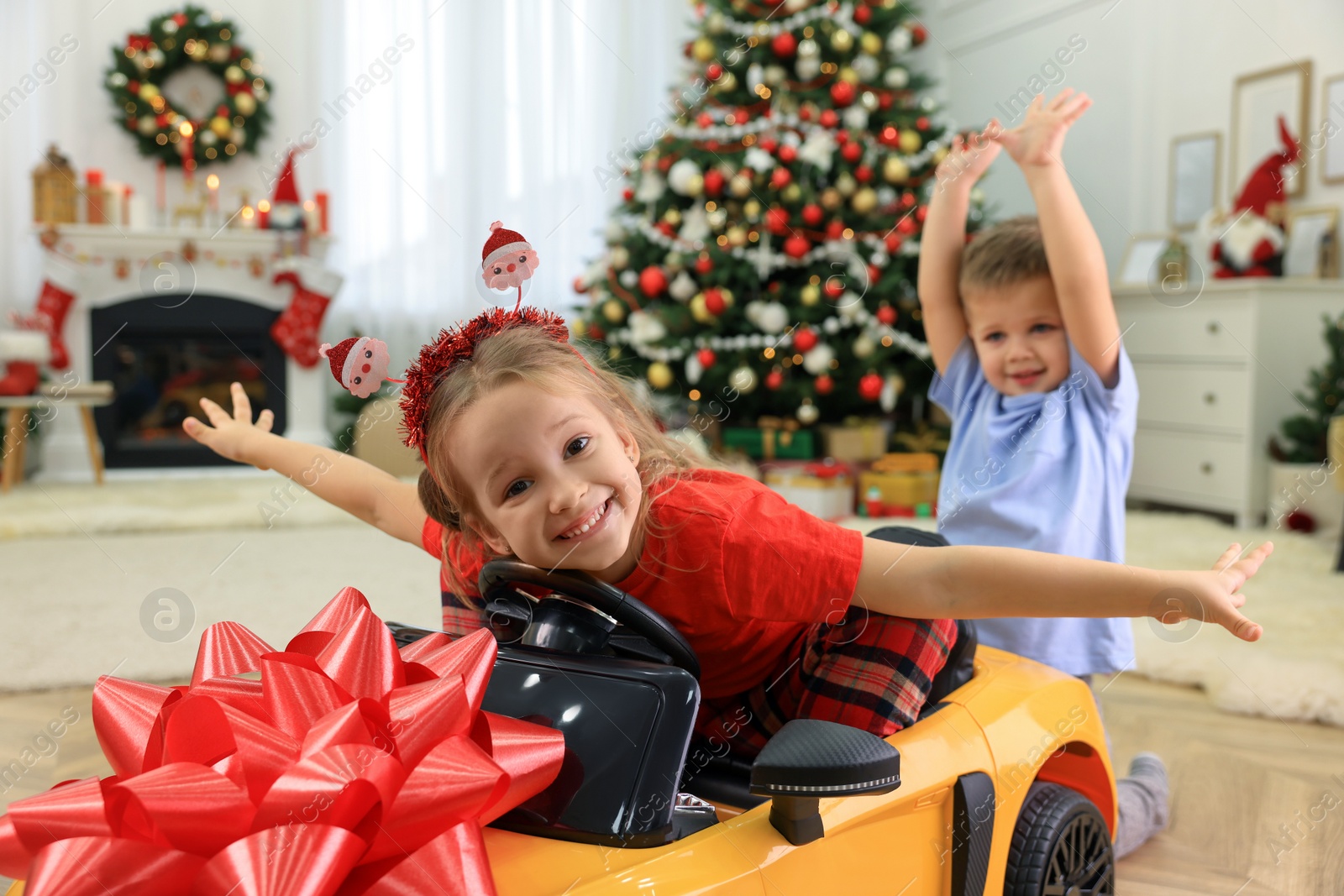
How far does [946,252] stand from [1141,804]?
2.73ft

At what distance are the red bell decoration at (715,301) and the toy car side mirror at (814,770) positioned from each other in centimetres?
299

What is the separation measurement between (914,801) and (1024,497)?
0.62m

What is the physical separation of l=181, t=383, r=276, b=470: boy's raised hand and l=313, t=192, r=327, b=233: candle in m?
4.00

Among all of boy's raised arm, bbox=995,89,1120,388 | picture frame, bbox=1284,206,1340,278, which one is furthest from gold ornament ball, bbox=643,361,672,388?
boy's raised arm, bbox=995,89,1120,388

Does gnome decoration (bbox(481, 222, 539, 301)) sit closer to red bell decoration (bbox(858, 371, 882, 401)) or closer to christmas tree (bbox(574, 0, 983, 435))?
christmas tree (bbox(574, 0, 983, 435))

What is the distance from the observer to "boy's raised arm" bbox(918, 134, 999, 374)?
56.6 inches

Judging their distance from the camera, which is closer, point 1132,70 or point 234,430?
point 234,430

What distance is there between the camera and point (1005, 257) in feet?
4.69

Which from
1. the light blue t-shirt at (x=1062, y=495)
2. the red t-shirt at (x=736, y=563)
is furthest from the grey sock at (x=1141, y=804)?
the red t-shirt at (x=736, y=563)

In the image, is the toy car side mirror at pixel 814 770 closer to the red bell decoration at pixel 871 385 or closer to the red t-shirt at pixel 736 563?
the red t-shirt at pixel 736 563

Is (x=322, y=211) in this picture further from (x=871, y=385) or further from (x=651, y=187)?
(x=871, y=385)

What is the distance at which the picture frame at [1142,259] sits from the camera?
418 centimetres

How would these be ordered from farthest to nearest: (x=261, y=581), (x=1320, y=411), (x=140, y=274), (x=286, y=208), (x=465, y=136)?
(x=465, y=136)
(x=286, y=208)
(x=140, y=274)
(x=1320, y=411)
(x=261, y=581)

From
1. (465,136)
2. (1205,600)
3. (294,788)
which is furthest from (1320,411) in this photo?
(465,136)
